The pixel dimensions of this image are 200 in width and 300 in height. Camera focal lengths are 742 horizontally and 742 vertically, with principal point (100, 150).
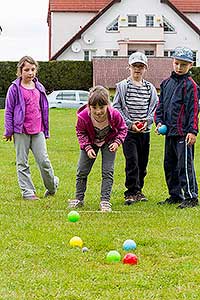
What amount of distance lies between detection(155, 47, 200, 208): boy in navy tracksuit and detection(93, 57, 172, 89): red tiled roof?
115 ft

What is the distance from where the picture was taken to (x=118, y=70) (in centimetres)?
Result: 4528

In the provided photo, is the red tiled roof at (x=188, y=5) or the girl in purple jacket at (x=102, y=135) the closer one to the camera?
the girl in purple jacket at (x=102, y=135)

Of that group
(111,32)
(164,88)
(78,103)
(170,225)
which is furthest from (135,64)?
(111,32)

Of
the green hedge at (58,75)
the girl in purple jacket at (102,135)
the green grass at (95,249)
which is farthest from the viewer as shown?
the green hedge at (58,75)

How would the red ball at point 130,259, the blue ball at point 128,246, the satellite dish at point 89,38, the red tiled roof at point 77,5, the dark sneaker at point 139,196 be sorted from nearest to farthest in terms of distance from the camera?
the red ball at point 130,259 < the blue ball at point 128,246 < the dark sneaker at point 139,196 < the satellite dish at point 89,38 < the red tiled roof at point 77,5

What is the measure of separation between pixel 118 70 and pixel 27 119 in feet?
120

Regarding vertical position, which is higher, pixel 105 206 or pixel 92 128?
pixel 92 128

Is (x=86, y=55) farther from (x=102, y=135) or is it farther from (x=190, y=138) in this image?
(x=102, y=135)

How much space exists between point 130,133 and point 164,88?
2.23ft

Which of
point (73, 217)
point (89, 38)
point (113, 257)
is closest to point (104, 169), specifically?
point (73, 217)

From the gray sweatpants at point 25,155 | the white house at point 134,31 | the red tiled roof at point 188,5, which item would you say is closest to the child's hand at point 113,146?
the gray sweatpants at point 25,155

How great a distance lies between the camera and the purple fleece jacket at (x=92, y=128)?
825 centimetres

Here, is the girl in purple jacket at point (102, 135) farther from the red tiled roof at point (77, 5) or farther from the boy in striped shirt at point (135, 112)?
the red tiled roof at point (77, 5)

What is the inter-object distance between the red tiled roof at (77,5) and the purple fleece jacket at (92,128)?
49.0 m
